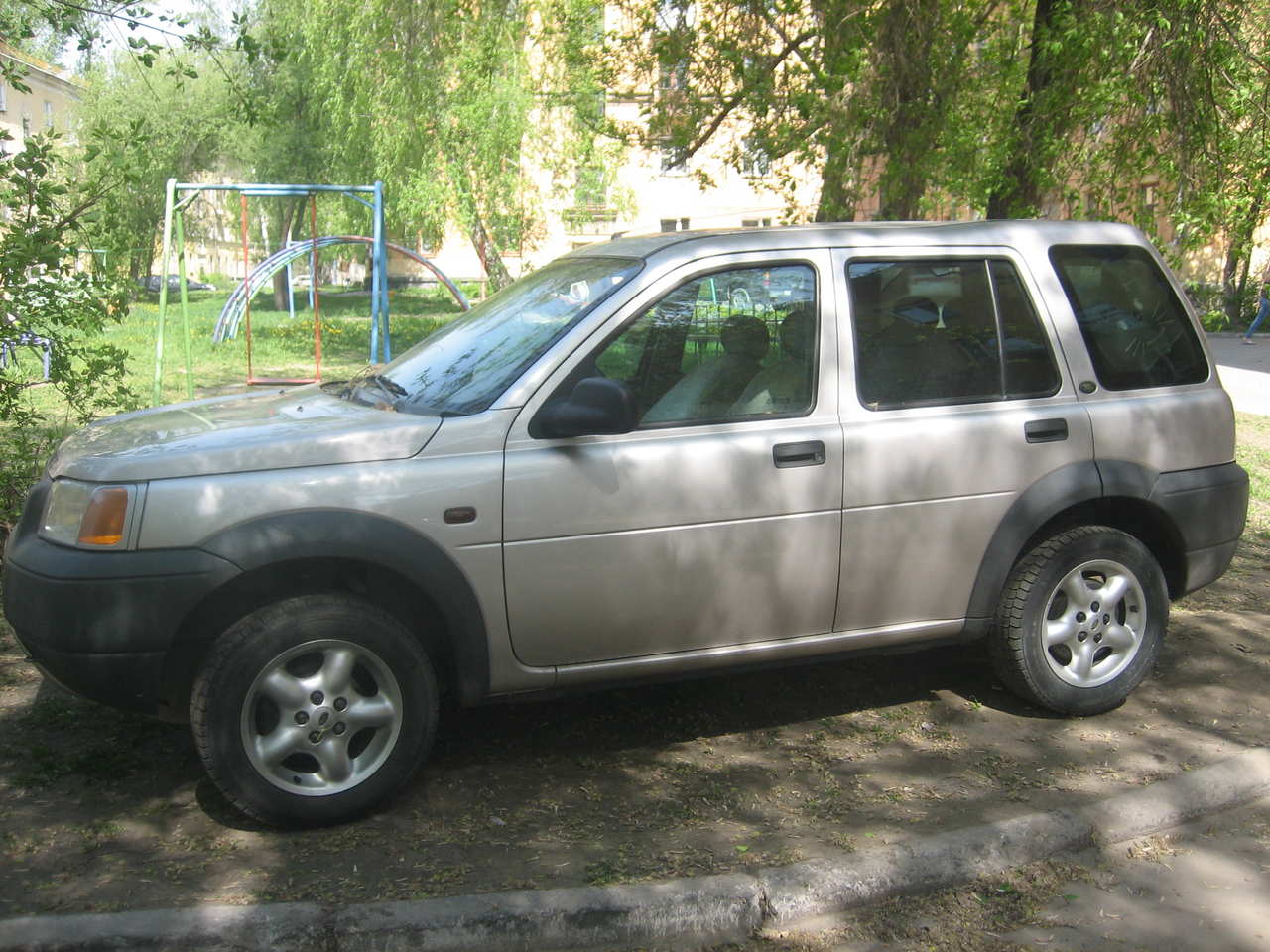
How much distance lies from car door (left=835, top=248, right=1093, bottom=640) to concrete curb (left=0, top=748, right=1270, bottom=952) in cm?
100

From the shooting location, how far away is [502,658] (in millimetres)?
4043

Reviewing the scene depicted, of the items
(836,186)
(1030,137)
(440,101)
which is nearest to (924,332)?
(1030,137)

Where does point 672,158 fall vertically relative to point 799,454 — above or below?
above

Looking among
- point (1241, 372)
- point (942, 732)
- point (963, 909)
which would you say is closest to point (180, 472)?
point (963, 909)

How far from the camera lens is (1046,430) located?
15.3 ft

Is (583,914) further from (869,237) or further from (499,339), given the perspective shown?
(869,237)

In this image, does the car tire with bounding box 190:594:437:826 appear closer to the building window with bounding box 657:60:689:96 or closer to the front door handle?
the front door handle

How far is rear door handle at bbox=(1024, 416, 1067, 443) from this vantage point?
183 inches

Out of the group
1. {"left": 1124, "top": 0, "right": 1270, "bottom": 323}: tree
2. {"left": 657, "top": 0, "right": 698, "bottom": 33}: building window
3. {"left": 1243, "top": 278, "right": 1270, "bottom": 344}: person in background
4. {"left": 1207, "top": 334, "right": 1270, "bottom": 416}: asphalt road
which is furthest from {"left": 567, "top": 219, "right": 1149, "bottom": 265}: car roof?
{"left": 1243, "top": 278, "right": 1270, "bottom": 344}: person in background

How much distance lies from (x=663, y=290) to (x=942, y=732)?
6.94 feet

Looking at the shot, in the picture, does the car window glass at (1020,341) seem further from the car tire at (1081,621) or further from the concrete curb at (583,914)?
the concrete curb at (583,914)

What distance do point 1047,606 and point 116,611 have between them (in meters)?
3.40

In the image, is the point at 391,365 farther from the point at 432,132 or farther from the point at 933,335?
the point at 432,132

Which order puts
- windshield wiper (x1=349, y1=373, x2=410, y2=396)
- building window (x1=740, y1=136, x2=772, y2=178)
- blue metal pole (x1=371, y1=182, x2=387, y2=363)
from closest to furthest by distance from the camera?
1. windshield wiper (x1=349, y1=373, x2=410, y2=396)
2. building window (x1=740, y1=136, x2=772, y2=178)
3. blue metal pole (x1=371, y1=182, x2=387, y2=363)
